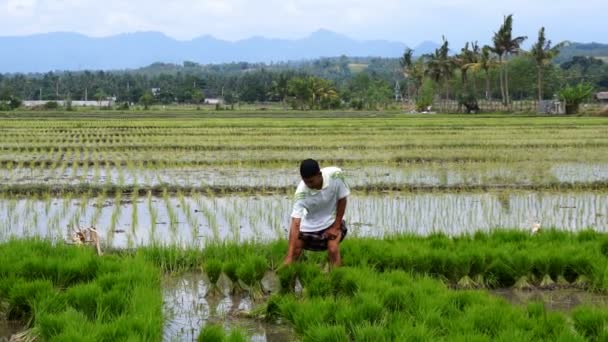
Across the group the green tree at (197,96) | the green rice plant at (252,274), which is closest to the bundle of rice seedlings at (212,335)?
the green rice plant at (252,274)

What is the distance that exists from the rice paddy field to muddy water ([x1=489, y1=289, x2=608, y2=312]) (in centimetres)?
1

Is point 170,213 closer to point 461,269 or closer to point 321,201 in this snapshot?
point 321,201

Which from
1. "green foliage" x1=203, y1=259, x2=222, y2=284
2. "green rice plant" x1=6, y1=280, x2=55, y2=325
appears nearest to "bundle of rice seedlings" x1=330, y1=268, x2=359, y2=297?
"green foliage" x1=203, y1=259, x2=222, y2=284

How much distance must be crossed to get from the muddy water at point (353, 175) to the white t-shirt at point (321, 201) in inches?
204

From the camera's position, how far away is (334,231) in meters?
4.97

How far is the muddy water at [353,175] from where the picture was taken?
10617 mm

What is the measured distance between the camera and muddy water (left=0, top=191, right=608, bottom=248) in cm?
720

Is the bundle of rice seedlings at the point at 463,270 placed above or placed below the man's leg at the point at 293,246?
below

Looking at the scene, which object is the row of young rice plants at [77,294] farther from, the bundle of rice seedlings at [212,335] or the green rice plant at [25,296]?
the bundle of rice seedlings at [212,335]

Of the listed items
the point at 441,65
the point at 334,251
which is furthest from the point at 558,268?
the point at 441,65

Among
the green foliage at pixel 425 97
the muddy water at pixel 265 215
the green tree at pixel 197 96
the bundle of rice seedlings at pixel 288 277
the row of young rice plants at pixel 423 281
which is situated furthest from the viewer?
the green tree at pixel 197 96

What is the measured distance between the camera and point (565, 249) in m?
5.38

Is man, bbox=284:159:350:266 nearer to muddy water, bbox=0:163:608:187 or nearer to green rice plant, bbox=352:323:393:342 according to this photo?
green rice plant, bbox=352:323:393:342

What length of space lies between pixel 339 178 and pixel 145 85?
7225cm
